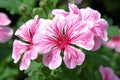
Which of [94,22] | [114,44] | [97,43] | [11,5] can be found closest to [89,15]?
[94,22]

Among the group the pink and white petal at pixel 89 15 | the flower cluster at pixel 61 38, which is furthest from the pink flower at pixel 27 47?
the pink and white petal at pixel 89 15

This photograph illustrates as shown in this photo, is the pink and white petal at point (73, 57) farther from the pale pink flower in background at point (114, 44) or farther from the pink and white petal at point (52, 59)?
the pale pink flower in background at point (114, 44)

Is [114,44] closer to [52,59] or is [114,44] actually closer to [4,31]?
[4,31]

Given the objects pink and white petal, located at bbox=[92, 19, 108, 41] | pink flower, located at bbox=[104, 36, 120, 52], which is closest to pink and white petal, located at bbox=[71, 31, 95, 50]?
pink and white petal, located at bbox=[92, 19, 108, 41]

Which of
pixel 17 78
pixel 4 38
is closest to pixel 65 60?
pixel 4 38

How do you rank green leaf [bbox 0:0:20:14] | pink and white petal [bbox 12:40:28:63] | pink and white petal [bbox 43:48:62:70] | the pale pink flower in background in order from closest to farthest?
pink and white petal [bbox 43:48:62:70] → pink and white petal [bbox 12:40:28:63] → green leaf [bbox 0:0:20:14] → the pale pink flower in background

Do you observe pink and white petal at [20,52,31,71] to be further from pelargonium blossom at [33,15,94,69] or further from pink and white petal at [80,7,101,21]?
pink and white petal at [80,7,101,21]

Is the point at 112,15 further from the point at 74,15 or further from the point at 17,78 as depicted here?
the point at 74,15
